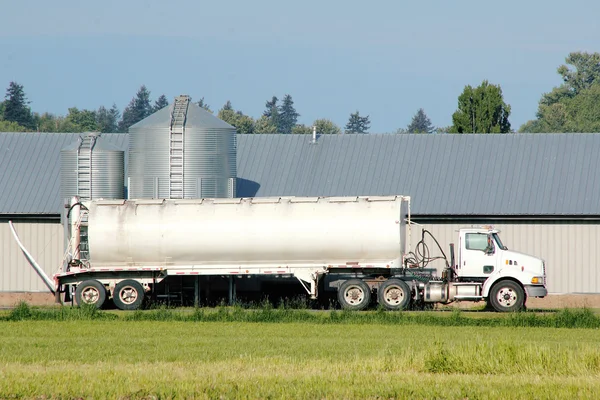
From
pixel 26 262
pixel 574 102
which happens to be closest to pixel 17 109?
pixel 574 102

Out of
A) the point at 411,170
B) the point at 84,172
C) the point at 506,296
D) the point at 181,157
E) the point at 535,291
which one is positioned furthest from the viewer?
the point at 411,170

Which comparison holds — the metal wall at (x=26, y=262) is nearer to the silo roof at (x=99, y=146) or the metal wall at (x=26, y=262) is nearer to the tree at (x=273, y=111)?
the silo roof at (x=99, y=146)

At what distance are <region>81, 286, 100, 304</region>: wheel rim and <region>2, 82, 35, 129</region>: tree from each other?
116 metres

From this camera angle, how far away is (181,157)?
116ft

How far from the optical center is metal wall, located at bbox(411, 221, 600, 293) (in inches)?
1371

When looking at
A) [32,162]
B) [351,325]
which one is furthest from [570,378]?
[32,162]

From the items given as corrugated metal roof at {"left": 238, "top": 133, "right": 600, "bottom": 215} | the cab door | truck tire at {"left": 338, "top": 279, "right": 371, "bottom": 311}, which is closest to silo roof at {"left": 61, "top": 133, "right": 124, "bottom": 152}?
corrugated metal roof at {"left": 238, "top": 133, "right": 600, "bottom": 215}

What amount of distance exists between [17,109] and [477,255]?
124 metres

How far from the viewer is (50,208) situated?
36.8 meters

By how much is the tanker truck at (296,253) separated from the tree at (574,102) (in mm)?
80737

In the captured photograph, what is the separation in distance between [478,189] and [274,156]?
8408 mm

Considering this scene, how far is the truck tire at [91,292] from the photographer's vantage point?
3153 centimetres

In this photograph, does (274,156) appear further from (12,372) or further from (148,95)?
(148,95)

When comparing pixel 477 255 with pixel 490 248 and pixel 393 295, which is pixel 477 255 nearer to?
pixel 490 248
